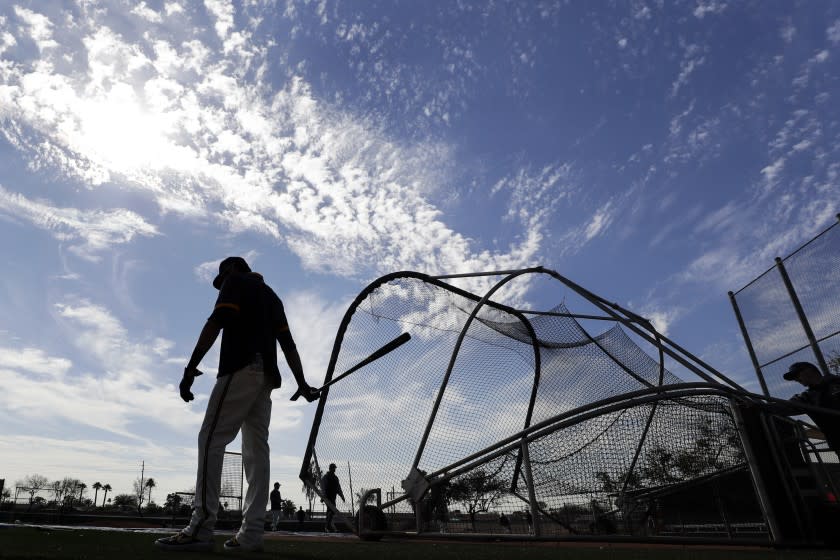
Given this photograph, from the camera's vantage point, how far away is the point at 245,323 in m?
3.74

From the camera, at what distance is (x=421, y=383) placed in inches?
291

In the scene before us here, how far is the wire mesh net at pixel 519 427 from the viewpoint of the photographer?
14.8 feet

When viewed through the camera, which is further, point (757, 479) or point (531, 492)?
point (531, 492)

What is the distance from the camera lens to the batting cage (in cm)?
423

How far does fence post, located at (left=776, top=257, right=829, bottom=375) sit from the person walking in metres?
5.96

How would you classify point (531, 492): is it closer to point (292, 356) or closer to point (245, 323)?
point (292, 356)

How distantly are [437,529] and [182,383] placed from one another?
2.84 m

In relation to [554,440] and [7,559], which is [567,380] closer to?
[554,440]

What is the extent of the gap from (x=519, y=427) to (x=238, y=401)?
16.7 feet

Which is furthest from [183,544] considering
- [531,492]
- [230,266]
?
[531,492]

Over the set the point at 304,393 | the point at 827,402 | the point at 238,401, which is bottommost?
the point at 827,402

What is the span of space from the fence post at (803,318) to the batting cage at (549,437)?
4.43 ft

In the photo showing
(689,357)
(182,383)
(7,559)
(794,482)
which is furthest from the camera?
(689,357)

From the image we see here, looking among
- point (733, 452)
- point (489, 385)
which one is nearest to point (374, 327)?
point (489, 385)
